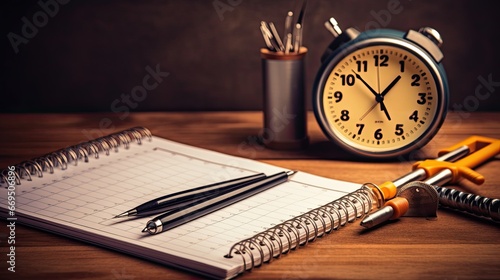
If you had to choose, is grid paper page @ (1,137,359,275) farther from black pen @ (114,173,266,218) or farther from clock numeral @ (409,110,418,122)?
clock numeral @ (409,110,418,122)

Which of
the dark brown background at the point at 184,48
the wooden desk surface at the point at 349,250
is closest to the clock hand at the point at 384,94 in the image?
the wooden desk surface at the point at 349,250

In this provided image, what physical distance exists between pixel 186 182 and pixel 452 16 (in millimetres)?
906

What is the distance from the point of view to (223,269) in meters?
1.12

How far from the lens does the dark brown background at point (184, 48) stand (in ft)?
6.64

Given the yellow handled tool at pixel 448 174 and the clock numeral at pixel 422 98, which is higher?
the clock numeral at pixel 422 98

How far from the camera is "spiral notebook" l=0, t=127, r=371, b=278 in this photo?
1.19 meters

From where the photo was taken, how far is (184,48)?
6.86ft

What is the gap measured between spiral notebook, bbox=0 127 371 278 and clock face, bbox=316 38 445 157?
210 millimetres

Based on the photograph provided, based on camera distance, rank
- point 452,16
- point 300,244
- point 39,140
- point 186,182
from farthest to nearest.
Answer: point 452,16 < point 39,140 < point 186,182 < point 300,244

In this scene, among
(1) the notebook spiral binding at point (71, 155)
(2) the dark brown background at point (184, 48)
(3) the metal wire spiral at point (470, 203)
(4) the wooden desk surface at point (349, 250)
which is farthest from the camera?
(2) the dark brown background at point (184, 48)

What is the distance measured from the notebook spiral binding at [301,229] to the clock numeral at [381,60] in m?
0.36

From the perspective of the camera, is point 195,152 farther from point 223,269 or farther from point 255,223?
point 223,269

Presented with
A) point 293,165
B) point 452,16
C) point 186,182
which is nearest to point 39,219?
point 186,182

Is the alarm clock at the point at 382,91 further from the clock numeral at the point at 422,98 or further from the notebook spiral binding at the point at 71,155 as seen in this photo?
the notebook spiral binding at the point at 71,155
